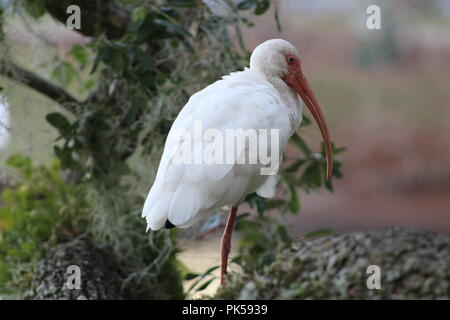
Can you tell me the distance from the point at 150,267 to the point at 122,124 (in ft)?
1.89

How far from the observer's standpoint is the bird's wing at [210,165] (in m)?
1.82

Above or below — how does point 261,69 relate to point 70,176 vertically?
above

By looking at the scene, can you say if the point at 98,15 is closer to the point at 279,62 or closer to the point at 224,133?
the point at 279,62

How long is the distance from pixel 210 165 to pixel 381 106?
608 cm

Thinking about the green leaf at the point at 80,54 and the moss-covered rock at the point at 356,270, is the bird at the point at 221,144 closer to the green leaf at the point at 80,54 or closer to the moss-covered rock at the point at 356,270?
the moss-covered rock at the point at 356,270

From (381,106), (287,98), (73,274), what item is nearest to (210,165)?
(287,98)

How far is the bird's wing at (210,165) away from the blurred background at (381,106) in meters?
4.20

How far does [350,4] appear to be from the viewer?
8477 millimetres

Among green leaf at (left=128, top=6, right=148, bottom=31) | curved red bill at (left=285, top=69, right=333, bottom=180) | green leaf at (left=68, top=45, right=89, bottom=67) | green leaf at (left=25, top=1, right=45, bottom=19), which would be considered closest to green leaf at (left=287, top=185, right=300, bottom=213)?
curved red bill at (left=285, top=69, right=333, bottom=180)

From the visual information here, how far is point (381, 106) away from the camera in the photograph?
765cm

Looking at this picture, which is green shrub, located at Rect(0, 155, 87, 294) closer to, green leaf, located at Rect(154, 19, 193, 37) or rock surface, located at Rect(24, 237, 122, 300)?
rock surface, located at Rect(24, 237, 122, 300)

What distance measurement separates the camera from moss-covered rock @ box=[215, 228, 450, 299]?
232 centimetres

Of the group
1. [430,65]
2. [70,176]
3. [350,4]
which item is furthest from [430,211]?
[70,176]
